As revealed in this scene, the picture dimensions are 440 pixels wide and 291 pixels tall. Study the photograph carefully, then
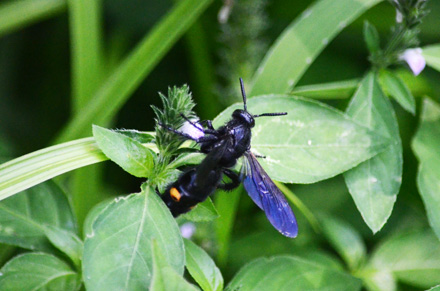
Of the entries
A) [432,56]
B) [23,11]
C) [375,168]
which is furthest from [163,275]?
[23,11]

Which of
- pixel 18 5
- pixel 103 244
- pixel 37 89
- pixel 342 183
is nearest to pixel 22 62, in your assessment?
pixel 37 89

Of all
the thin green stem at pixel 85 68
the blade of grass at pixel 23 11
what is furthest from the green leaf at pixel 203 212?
the blade of grass at pixel 23 11

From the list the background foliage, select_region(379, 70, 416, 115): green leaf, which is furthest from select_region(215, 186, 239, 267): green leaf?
select_region(379, 70, 416, 115): green leaf

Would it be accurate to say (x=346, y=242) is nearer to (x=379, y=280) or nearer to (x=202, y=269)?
(x=379, y=280)

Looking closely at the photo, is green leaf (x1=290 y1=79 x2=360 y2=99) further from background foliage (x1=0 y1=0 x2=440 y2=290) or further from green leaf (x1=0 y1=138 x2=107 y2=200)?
green leaf (x1=0 y1=138 x2=107 y2=200)

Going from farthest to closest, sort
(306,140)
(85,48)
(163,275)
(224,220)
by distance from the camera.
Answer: (85,48)
(224,220)
(306,140)
(163,275)

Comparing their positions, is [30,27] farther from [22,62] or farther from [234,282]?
[234,282]
